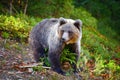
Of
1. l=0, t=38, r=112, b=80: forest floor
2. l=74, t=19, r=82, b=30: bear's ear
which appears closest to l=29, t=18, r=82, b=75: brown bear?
l=74, t=19, r=82, b=30: bear's ear

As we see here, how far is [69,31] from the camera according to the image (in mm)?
7332

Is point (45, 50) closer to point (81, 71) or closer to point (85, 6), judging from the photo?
point (81, 71)

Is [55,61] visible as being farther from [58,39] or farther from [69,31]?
[69,31]

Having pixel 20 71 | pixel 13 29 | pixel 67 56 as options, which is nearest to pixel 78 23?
pixel 67 56

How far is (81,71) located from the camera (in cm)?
840

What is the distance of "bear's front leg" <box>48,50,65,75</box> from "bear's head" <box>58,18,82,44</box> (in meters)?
0.29

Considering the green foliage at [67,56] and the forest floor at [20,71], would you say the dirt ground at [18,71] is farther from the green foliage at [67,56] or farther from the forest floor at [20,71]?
the green foliage at [67,56]

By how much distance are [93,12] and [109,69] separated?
9059 millimetres

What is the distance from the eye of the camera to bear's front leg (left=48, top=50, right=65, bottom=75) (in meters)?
7.52

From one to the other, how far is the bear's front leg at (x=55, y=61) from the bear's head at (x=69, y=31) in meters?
0.29

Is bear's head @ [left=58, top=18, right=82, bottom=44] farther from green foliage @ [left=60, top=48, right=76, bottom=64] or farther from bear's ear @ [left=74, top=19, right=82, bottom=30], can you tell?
green foliage @ [left=60, top=48, right=76, bottom=64]

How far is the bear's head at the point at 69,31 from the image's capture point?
7.27 m

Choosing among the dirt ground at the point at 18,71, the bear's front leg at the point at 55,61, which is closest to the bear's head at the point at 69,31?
the bear's front leg at the point at 55,61

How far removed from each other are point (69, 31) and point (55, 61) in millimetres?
641
